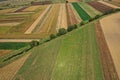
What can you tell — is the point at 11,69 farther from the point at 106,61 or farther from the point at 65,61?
the point at 106,61

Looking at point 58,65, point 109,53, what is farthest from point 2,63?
point 109,53

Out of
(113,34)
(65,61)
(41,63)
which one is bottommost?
(113,34)

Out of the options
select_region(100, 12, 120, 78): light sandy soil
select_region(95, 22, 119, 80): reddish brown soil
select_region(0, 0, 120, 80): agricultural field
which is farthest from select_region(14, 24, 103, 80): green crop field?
select_region(100, 12, 120, 78): light sandy soil

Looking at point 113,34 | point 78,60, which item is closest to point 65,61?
point 78,60

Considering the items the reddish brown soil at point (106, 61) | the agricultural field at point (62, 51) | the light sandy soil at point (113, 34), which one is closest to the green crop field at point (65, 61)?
the agricultural field at point (62, 51)

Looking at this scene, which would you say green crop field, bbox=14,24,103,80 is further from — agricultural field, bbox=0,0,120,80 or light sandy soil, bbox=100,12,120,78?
light sandy soil, bbox=100,12,120,78

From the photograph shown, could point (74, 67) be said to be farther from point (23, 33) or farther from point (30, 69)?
point (23, 33)

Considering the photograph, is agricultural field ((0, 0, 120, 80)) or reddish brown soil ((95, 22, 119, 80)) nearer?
reddish brown soil ((95, 22, 119, 80))

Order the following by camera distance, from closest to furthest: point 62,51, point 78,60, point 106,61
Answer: point 106,61 → point 78,60 → point 62,51
